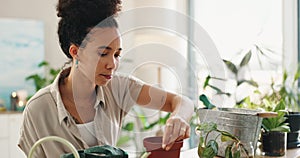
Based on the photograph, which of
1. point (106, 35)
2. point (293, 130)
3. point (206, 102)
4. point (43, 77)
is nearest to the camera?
point (106, 35)

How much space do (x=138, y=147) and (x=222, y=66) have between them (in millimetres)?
290

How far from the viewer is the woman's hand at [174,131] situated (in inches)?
35.7

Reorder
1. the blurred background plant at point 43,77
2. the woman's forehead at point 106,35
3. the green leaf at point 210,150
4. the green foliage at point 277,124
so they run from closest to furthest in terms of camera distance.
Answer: the woman's forehead at point 106,35 → the green leaf at point 210,150 → the green foliage at point 277,124 → the blurred background plant at point 43,77

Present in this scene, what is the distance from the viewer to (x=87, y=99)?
1.08 m

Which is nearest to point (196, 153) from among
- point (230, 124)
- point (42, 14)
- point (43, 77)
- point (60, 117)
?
point (230, 124)

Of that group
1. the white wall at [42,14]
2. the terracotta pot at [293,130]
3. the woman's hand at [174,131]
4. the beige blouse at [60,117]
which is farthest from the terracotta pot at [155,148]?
the white wall at [42,14]

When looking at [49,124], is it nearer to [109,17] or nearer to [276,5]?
[109,17]

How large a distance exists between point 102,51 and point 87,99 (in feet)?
0.82

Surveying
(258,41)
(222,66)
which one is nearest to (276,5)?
(258,41)

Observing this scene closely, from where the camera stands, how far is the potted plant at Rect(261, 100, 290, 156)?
132cm

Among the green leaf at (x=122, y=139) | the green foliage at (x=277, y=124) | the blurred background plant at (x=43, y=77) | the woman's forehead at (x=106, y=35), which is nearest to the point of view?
the woman's forehead at (x=106, y=35)

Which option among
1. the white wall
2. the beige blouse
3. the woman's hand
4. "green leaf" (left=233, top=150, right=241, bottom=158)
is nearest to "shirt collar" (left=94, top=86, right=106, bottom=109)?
the beige blouse

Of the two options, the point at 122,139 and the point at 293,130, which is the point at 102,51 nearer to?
the point at 122,139

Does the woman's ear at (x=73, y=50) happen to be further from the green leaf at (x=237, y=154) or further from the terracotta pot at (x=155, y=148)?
the green leaf at (x=237, y=154)
